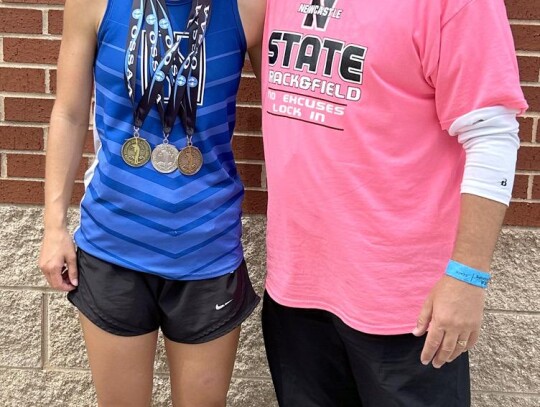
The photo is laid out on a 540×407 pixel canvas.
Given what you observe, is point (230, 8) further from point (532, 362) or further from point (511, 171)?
point (532, 362)

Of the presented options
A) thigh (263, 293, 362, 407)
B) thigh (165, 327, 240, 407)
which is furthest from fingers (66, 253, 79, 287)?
thigh (263, 293, 362, 407)

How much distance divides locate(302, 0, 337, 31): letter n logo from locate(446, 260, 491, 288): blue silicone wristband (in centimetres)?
67

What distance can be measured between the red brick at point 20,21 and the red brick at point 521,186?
5.99 feet

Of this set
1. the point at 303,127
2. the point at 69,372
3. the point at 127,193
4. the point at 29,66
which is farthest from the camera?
the point at 69,372

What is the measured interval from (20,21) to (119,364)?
1.34 m

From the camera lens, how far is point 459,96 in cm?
170

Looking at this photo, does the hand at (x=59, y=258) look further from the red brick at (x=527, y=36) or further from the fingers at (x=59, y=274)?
the red brick at (x=527, y=36)

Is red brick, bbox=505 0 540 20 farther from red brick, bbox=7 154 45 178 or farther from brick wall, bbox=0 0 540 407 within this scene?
red brick, bbox=7 154 45 178

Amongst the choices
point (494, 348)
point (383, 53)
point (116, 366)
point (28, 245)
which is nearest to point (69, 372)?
point (28, 245)

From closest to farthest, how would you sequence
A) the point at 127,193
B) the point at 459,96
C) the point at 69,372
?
the point at 459,96 < the point at 127,193 < the point at 69,372

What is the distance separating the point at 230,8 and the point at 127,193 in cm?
59

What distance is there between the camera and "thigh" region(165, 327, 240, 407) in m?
2.21

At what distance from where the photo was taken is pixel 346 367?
2.14 meters

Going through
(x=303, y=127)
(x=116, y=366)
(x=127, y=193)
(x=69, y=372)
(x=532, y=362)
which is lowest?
(x=69, y=372)
